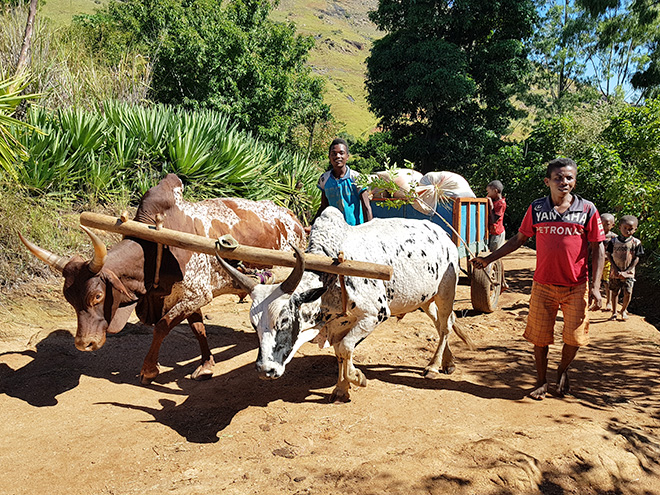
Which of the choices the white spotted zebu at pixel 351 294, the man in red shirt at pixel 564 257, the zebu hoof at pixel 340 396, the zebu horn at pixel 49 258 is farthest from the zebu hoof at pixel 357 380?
the zebu horn at pixel 49 258

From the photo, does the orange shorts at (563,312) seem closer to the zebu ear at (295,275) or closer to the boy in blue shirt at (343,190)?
the boy in blue shirt at (343,190)

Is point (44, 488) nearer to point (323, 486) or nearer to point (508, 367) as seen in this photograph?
point (323, 486)

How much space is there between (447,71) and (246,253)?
1915cm

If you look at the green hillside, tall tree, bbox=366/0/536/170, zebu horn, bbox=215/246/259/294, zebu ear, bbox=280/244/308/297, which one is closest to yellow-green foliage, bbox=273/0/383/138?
the green hillside

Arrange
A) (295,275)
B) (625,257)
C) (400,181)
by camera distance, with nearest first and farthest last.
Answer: (295,275), (400,181), (625,257)

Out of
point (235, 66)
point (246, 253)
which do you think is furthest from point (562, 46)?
point (246, 253)

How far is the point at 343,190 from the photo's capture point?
204 inches

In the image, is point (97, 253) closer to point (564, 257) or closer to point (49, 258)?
point (49, 258)

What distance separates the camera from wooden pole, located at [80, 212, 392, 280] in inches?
142

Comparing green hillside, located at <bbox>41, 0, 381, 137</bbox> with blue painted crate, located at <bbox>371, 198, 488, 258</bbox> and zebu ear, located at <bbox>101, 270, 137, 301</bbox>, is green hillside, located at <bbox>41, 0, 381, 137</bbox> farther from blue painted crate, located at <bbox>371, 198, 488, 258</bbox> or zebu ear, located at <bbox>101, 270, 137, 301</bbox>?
zebu ear, located at <bbox>101, 270, 137, 301</bbox>

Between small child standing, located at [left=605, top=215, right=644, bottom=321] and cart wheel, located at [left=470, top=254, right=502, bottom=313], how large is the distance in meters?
1.88

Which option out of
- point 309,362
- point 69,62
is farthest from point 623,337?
point 69,62

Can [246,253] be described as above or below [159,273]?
above

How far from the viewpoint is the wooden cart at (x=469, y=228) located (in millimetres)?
7210
